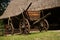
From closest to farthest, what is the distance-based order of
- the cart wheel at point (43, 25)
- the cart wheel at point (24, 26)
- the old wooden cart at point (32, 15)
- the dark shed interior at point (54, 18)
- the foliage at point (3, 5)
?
the cart wheel at point (24, 26) → the old wooden cart at point (32, 15) → the cart wheel at point (43, 25) → the dark shed interior at point (54, 18) → the foliage at point (3, 5)

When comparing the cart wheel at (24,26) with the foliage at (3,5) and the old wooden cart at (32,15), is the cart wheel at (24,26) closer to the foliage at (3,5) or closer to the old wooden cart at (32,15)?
the old wooden cart at (32,15)

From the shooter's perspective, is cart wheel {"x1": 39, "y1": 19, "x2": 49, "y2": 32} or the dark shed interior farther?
the dark shed interior

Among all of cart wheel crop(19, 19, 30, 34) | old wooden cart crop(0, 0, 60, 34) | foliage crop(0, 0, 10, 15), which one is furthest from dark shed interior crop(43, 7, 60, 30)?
foliage crop(0, 0, 10, 15)

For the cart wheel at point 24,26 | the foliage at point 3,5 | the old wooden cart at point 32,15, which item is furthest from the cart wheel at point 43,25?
the foliage at point 3,5

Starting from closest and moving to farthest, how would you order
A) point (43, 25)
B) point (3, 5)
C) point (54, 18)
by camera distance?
point (43, 25) < point (54, 18) < point (3, 5)

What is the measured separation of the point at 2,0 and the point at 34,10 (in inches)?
1410

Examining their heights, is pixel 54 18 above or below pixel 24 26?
above

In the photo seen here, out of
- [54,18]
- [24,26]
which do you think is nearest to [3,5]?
[54,18]

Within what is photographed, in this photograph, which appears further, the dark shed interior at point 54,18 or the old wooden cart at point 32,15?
the dark shed interior at point 54,18

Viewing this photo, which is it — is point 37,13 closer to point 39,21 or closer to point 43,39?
point 39,21

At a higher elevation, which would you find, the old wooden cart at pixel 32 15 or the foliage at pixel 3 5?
the foliage at pixel 3 5

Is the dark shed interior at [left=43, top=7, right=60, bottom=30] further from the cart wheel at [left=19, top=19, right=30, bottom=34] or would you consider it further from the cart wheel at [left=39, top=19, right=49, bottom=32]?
the cart wheel at [left=19, top=19, right=30, bottom=34]

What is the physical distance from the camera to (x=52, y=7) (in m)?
21.6

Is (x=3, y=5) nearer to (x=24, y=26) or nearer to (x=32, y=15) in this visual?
(x=32, y=15)
